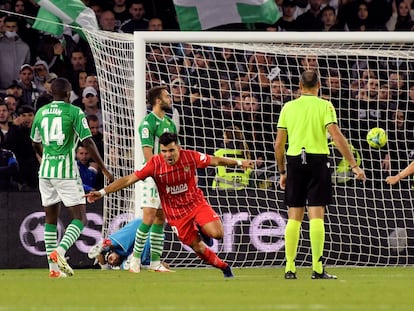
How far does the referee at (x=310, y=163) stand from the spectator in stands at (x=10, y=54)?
7349 millimetres

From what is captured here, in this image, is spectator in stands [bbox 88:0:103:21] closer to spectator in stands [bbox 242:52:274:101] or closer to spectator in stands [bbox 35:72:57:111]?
spectator in stands [bbox 35:72:57:111]

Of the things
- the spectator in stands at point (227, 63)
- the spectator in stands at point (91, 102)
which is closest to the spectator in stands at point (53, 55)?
the spectator in stands at point (91, 102)

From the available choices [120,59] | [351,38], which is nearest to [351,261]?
[351,38]

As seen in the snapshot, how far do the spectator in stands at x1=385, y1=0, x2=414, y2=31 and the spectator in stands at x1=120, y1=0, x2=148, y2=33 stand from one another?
12.9 feet

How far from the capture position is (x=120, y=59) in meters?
16.2

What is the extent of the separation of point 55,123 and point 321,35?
3686 millimetres

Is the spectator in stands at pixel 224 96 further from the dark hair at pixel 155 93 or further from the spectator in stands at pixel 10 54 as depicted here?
the spectator in stands at pixel 10 54

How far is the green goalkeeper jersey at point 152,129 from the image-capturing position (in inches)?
559

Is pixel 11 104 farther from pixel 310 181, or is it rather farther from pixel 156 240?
pixel 310 181

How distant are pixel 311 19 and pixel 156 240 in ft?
23.3

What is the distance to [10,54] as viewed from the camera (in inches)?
741

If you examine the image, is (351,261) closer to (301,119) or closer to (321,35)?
(321,35)

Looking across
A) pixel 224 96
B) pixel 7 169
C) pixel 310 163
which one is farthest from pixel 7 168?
pixel 310 163

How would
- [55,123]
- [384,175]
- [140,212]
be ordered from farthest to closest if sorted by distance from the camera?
[384,175], [140,212], [55,123]
